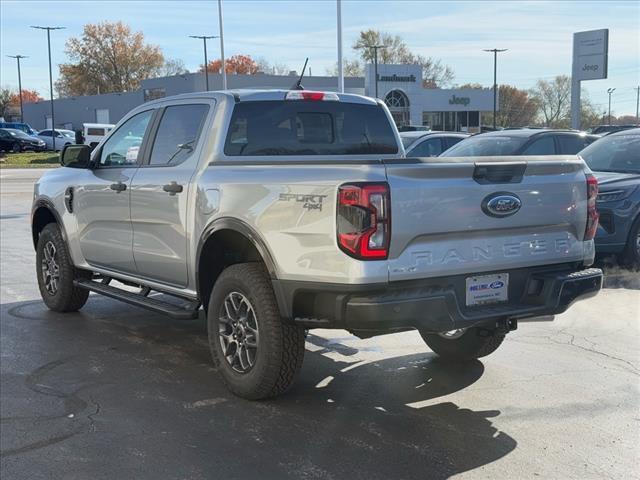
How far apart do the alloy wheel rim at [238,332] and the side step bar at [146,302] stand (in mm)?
380

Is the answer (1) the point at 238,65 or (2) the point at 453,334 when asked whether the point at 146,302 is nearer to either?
(2) the point at 453,334

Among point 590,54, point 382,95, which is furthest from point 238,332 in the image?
point 382,95

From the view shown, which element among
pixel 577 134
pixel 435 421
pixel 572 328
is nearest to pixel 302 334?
pixel 435 421

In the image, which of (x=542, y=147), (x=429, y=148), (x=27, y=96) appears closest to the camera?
(x=542, y=147)

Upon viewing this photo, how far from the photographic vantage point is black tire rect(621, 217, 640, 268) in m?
8.48

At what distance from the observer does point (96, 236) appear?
6.25 metres

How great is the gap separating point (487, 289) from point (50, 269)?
4892mm

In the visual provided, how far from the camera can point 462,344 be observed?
17.4ft

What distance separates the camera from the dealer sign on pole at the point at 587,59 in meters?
24.9

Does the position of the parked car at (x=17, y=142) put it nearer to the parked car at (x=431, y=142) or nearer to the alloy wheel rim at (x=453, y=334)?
the parked car at (x=431, y=142)

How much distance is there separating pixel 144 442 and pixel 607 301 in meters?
5.30

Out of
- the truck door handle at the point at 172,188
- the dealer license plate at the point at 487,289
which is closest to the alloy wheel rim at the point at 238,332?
the truck door handle at the point at 172,188

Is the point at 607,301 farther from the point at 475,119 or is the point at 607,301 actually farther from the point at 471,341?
the point at 475,119

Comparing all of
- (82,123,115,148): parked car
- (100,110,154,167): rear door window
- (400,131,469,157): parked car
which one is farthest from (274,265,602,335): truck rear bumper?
(82,123,115,148): parked car
